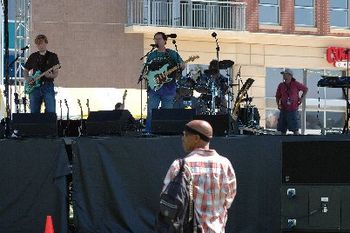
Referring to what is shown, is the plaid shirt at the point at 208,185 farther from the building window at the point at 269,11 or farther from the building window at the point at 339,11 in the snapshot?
the building window at the point at 339,11

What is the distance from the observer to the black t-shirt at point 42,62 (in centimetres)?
1614

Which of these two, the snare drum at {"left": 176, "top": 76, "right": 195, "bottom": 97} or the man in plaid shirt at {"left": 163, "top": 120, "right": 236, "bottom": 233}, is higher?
the snare drum at {"left": 176, "top": 76, "right": 195, "bottom": 97}

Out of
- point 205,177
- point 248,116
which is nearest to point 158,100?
point 248,116

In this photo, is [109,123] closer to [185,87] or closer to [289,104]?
[185,87]

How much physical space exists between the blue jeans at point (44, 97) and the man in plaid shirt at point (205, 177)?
7447mm

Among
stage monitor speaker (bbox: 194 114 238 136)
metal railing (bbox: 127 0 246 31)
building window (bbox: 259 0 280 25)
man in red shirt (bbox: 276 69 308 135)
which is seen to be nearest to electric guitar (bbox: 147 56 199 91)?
stage monitor speaker (bbox: 194 114 238 136)

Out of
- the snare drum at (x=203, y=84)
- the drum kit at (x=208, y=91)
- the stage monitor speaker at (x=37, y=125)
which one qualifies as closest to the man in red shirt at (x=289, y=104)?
the drum kit at (x=208, y=91)

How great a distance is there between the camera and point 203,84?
1942 cm

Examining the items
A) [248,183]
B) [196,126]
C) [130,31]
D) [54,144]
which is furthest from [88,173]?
[130,31]

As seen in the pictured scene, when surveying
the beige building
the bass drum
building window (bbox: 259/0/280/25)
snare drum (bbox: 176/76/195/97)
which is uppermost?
building window (bbox: 259/0/280/25)

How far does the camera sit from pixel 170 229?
873 cm

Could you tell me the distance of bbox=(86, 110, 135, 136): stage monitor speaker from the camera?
14367mm

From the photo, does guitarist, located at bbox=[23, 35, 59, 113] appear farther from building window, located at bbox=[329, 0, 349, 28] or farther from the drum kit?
building window, located at bbox=[329, 0, 349, 28]

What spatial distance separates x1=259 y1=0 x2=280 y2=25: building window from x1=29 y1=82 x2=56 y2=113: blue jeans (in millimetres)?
19576
